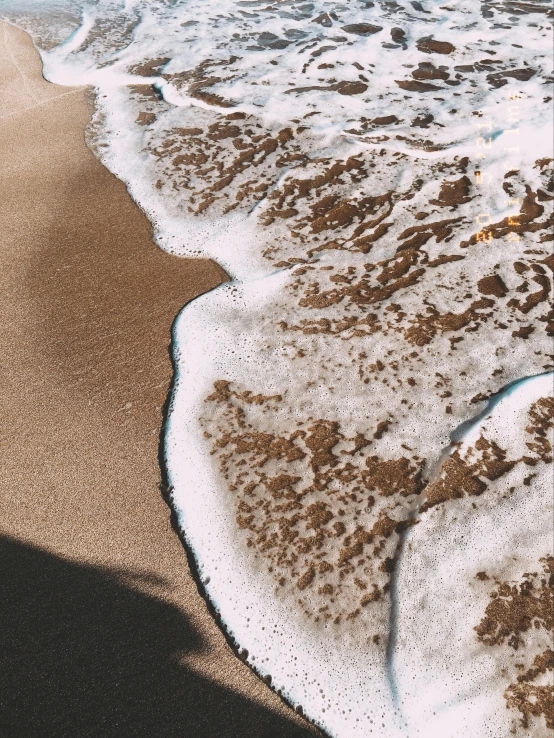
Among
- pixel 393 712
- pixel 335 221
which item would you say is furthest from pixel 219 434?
pixel 335 221

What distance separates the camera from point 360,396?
9.30 ft

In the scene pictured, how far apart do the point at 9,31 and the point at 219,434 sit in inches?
260

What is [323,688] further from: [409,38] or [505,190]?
[409,38]

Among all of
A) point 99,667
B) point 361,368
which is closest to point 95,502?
point 99,667

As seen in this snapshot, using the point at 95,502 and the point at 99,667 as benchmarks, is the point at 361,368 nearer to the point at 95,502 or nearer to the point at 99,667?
the point at 95,502

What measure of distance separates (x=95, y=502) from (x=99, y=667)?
65cm

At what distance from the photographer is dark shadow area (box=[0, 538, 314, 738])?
1.82 metres

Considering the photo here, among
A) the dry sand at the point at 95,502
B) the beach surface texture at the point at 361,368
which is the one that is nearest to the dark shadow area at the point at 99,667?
the dry sand at the point at 95,502

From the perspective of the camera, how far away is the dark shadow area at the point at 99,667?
1.82 m

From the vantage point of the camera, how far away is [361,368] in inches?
116

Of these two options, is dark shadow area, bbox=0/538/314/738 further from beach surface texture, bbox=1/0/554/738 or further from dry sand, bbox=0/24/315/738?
beach surface texture, bbox=1/0/554/738

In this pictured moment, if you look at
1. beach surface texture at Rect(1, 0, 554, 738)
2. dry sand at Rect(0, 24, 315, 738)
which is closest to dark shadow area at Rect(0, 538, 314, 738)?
dry sand at Rect(0, 24, 315, 738)

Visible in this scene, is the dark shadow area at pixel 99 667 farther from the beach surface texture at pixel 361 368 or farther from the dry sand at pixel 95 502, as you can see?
the beach surface texture at pixel 361 368

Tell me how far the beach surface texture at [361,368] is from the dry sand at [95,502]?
0.18ft
